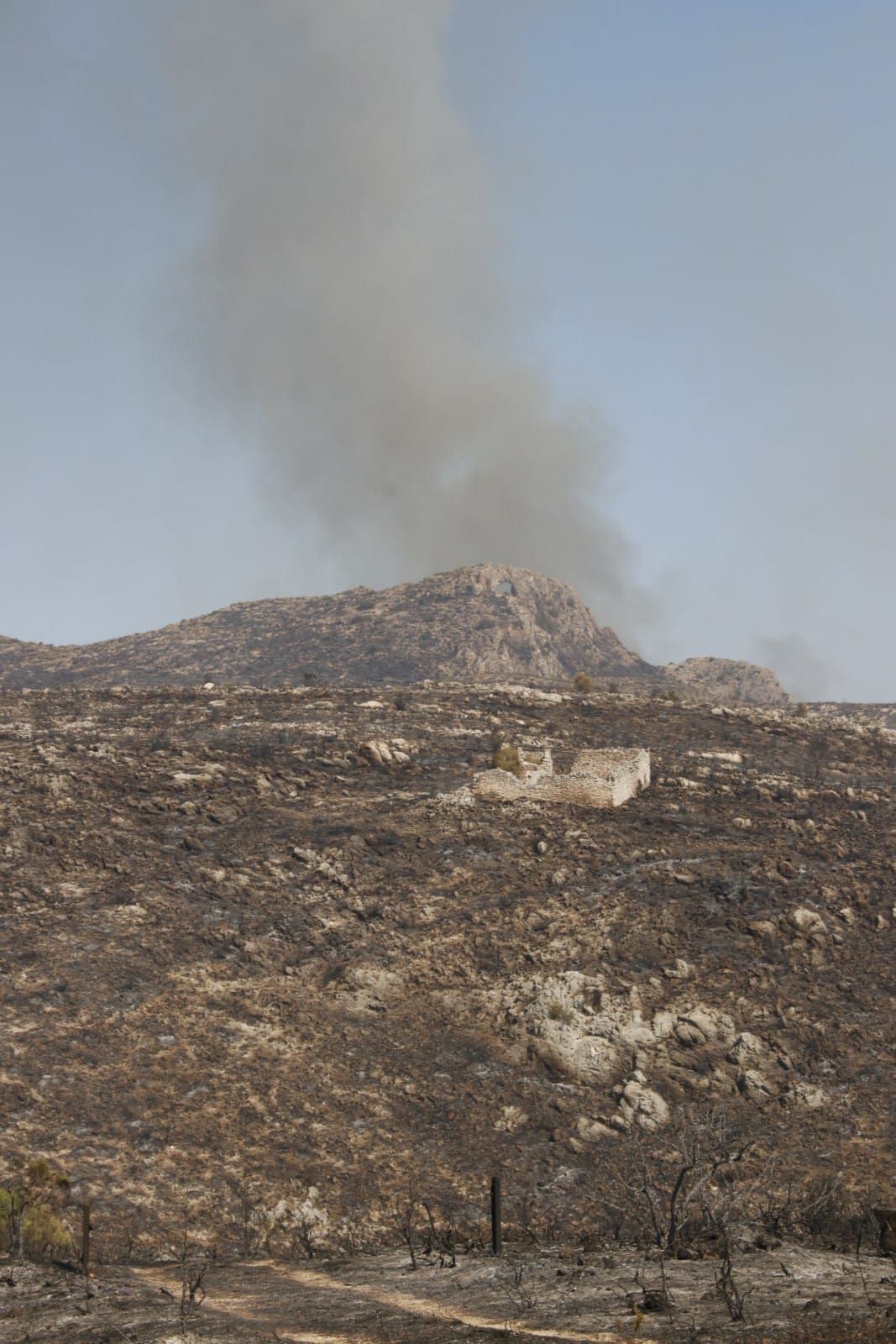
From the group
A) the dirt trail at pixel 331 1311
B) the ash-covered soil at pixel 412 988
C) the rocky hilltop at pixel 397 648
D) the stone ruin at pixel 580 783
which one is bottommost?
the dirt trail at pixel 331 1311

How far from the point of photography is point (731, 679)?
99.3 metres

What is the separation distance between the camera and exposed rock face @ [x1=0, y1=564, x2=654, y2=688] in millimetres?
77750

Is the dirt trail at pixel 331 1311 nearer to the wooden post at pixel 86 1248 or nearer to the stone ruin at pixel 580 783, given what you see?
the wooden post at pixel 86 1248

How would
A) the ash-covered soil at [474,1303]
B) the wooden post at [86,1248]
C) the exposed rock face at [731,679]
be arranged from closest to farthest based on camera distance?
the ash-covered soil at [474,1303] → the wooden post at [86,1248] → the exposed rock face at [731,679]

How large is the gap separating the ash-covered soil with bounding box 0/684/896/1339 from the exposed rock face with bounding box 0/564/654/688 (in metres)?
35.1

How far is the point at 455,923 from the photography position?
92.1 ft

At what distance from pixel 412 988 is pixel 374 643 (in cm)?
5896

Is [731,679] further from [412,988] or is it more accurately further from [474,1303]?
[474,1303]

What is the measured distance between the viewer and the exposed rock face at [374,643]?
7775 centimetres

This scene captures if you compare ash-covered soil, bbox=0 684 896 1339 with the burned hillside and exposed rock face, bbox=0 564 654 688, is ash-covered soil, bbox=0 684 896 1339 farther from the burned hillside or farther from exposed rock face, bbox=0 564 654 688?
exposed rock face, bbox=0 564 654 688

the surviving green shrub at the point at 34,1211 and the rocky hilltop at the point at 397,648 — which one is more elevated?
the rocky hilltop at the point at 397,648

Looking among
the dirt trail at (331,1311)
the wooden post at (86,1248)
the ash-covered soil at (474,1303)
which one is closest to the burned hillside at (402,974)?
the wooden post at (86,1248)

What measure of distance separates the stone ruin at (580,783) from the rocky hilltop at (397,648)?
104ft

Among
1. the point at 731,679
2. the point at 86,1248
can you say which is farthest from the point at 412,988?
the point at 731,679
